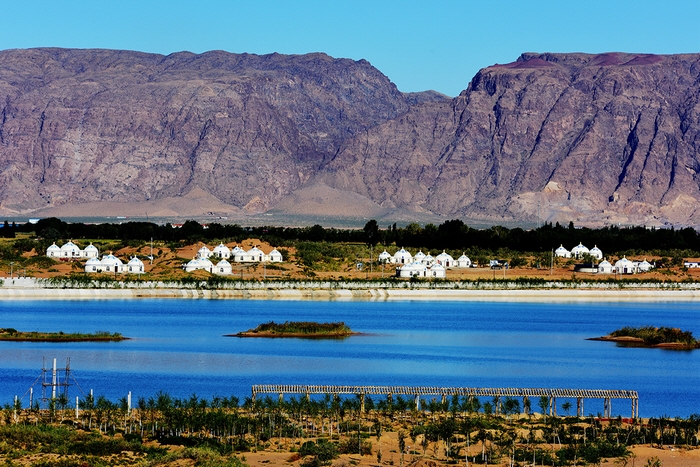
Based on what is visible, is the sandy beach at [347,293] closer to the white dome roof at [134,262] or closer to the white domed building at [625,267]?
the white dome roof at [134,262]

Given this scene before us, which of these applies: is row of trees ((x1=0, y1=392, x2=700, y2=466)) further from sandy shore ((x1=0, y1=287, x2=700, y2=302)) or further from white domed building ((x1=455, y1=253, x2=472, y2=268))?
white domed building ((x1=455, y1=253, x2=472, y2=268))

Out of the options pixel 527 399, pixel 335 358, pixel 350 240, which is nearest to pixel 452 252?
pixel 350 240

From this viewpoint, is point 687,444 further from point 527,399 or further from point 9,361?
point 9,361

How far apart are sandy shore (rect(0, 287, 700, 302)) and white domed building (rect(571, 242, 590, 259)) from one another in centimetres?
3073

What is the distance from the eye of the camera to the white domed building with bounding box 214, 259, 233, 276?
112675 millimetres

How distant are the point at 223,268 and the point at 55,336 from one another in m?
50.9

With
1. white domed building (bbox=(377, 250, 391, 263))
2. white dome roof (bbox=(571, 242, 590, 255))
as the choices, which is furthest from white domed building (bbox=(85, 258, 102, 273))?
white dome roof (bbox=(571, 242, 590, 255))

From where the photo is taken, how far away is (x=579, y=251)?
467 feet

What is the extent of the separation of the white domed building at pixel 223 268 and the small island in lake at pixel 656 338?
4991 centimetres

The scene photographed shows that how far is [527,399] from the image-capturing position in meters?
40.5

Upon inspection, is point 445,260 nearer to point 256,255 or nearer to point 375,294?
point 256,255

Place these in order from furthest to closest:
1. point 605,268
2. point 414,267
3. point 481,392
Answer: point 605,268
point 414,267
point 481,392

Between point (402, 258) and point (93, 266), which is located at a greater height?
point (402, 258)

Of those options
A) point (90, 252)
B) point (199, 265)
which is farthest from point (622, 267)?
point (90, 252)
